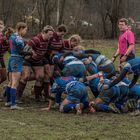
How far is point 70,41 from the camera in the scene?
31.3ft

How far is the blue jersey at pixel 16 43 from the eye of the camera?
8773 millimetres

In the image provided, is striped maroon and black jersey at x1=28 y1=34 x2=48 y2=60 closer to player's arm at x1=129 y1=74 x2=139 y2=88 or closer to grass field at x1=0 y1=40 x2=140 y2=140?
grass field at x1=0 y1=40 x2=140 y2=140

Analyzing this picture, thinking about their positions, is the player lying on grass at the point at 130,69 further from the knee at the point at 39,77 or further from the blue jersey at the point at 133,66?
the knee at the point at 39,77

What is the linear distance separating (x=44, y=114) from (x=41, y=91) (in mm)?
1842

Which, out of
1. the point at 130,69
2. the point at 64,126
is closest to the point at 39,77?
the point at 130,69

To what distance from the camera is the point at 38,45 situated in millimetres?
9422

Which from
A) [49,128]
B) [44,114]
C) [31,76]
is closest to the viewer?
[49,128]

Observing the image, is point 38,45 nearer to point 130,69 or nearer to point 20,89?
point 20,89

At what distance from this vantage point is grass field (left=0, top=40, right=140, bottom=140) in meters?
6.59

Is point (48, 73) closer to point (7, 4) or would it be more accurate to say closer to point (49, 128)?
point (49, 128)

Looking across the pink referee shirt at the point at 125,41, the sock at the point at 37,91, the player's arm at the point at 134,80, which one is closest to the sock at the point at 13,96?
the sock at the point at 37,91

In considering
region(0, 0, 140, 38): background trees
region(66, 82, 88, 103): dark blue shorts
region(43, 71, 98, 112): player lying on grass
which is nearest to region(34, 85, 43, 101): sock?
region(43, 71, 98, 112): player lying on grass

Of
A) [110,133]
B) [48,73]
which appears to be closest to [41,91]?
[48,73]

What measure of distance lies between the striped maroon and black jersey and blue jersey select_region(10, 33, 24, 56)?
0.50 metres
